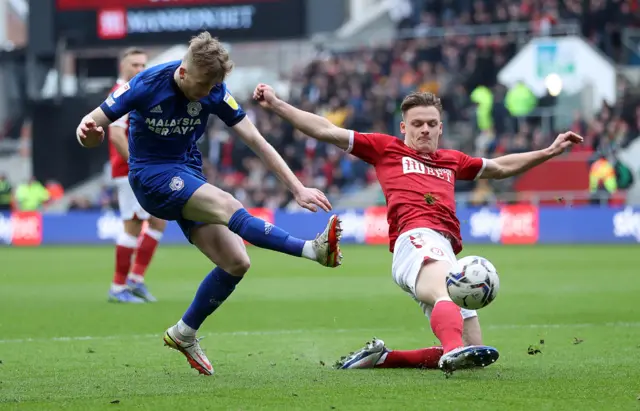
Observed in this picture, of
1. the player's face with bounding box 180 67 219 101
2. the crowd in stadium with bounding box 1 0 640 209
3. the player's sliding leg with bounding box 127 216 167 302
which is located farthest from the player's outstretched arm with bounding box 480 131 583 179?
the crowd in stadium with bounding box 1 0 640 209

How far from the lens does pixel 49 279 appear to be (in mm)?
16234

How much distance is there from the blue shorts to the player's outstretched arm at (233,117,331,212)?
1.30 feet

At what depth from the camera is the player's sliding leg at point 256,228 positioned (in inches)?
248

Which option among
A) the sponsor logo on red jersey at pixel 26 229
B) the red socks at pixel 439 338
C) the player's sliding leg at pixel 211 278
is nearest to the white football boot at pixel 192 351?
the player's sliding leg at pixel 211 278

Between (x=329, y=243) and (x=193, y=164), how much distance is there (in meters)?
1.37

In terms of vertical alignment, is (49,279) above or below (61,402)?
below

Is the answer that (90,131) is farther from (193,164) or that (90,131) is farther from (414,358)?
(414,358)

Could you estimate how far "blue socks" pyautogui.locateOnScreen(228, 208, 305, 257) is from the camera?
649cm

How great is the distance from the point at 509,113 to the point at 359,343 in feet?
61.1

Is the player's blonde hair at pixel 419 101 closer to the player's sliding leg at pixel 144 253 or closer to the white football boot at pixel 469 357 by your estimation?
the white football boot at pixel 469 357

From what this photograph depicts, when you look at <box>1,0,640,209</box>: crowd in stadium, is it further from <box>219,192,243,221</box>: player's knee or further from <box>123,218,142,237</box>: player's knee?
<box>219,192,243,221</box>: player's knee

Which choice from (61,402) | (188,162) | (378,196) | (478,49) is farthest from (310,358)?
(478,49)

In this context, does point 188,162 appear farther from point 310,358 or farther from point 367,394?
point 367,394

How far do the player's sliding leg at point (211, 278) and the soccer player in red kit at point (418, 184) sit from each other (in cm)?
84
